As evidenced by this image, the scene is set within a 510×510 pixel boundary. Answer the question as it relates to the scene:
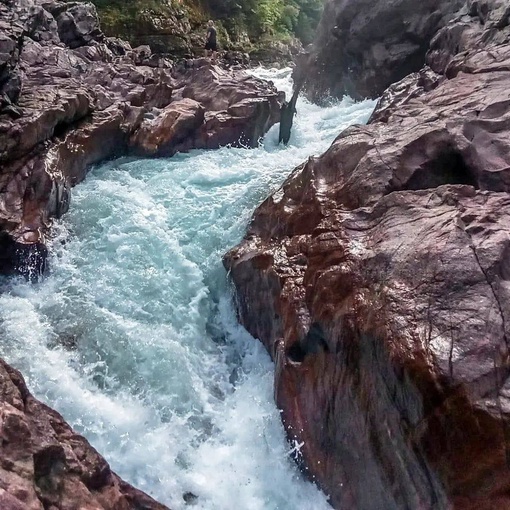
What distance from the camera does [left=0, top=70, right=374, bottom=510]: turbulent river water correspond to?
7840mm

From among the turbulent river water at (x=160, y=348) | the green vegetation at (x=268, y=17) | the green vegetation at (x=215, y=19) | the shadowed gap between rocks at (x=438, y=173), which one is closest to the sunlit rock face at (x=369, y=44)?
the green vegetation at (x=215, y=19)

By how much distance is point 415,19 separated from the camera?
21656 millimetres

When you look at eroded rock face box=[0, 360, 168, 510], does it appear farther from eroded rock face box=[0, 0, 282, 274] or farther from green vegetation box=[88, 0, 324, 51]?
green vegetation box=[88, 0, 324, 51]

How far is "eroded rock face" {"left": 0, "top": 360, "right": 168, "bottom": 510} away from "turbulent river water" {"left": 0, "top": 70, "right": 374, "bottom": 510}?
4.83ft

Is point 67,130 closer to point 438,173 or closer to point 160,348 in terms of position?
point 160,348

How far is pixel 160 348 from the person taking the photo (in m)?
9.70

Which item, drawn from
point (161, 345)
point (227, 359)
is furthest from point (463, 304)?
point (161, 345)

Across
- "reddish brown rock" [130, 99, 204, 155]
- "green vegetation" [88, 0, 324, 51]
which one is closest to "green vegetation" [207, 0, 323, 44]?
"green vegetation" [88, 0, 324, 51]

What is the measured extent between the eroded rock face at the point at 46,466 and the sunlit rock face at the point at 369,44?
69.7ft

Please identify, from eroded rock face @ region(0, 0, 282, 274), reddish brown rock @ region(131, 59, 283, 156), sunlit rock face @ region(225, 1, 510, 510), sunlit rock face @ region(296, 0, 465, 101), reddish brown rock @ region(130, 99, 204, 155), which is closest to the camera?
sunlit rock face @ region(225, 1, 510, 510)

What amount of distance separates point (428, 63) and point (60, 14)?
1582 centimetres

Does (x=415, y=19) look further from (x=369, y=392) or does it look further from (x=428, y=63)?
(x=369, y=392)

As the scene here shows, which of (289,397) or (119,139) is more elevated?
(119,139)

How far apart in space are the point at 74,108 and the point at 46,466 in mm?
12316
